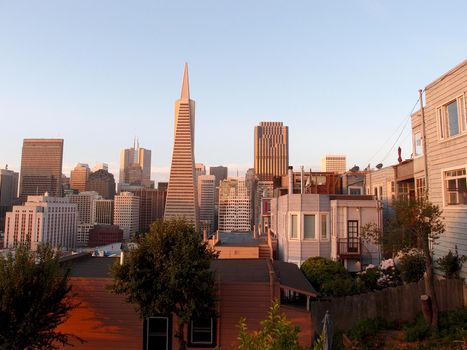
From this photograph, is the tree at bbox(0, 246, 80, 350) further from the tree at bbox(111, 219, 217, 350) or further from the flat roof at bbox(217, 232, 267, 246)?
the flat roof at bbox(217, 232, 267, 246)

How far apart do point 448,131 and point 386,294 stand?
23.4ft

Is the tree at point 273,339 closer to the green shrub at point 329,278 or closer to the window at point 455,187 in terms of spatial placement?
the green shrub at point 329,278

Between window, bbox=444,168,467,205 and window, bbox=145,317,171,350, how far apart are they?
39.8ft

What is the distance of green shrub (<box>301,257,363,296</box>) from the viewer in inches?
722

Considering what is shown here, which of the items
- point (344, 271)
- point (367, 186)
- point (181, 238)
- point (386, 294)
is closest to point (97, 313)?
point (181, 238)

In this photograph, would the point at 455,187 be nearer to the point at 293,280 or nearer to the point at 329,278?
the point at 329,278

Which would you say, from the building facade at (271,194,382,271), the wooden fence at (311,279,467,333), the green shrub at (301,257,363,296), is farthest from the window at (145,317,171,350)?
the building facade at (271,194,382,271)

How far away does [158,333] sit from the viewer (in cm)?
1553

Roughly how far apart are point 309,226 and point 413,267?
27.3 feet

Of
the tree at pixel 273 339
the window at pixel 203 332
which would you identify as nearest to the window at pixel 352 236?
the window at pixel 203 332

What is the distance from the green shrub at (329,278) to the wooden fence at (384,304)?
85.7 inches

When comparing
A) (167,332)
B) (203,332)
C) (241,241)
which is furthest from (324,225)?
(167,332)

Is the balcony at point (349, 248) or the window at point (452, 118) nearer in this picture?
the window at point (452, 118)

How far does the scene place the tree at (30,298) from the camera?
504 inches
